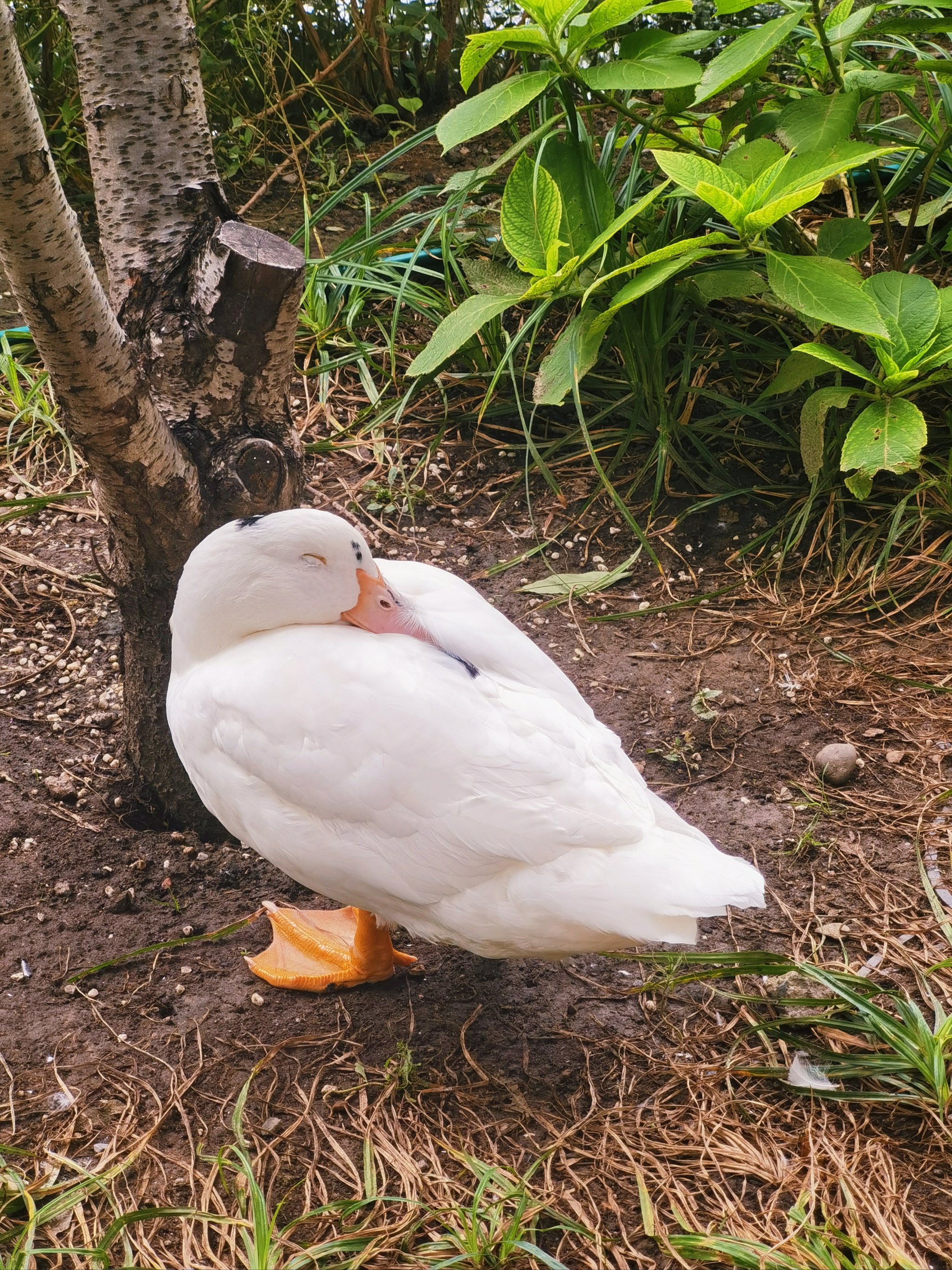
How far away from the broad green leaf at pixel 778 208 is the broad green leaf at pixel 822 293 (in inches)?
4.3

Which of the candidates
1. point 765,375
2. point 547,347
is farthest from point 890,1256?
point 547,347

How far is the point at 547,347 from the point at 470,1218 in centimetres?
252

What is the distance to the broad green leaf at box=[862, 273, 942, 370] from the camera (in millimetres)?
2545

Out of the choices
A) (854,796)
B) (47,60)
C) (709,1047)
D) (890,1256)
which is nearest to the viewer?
(890,1256)

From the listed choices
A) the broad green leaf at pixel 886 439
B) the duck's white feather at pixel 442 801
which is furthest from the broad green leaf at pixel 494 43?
the duck's white feather at pixel 442 801

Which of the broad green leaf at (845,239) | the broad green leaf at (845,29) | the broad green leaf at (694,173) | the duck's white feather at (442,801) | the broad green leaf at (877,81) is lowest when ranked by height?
the duck's white feather at (442,801)

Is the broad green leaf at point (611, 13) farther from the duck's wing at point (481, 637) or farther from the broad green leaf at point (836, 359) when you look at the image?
the duck's wing at point (481, 637)

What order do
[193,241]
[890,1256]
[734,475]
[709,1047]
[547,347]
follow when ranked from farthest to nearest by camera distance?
[547,347] → [734,475] → [193,241] → [709,1047] → [890,1256]

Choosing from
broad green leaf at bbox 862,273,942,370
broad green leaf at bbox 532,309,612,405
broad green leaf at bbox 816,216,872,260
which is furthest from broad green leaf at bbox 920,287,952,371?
broad green leaf at bbox 532,309,612,405

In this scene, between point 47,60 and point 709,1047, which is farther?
point 47,60

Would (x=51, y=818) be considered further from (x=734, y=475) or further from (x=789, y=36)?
(x=789, y=36)

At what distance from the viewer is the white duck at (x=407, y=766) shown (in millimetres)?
1685

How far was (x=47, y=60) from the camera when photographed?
13.2 ft

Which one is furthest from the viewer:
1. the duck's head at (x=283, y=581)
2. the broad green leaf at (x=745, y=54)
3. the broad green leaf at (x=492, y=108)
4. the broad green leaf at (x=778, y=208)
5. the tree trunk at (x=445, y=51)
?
the tree trunk at (x=445, y=51)
